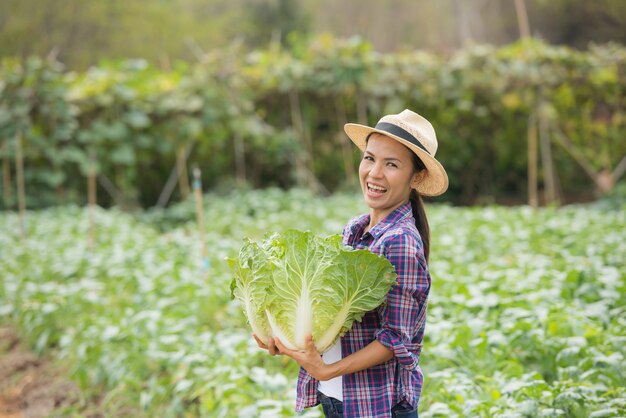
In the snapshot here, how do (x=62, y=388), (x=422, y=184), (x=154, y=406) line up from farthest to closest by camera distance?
(x=62, y=388) → (x=154, y=406) → (x=422, y=184)

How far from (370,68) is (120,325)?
7645 millimetres

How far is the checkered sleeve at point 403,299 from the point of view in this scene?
5.47ft

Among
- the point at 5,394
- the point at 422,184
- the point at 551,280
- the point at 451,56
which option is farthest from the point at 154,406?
the point at 451,56

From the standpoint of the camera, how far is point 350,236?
6.63 feet

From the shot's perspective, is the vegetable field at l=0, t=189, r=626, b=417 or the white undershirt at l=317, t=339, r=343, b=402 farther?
the vegetable field at l=0, t=189, r=626, b=417

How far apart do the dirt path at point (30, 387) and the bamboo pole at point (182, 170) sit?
5.77m

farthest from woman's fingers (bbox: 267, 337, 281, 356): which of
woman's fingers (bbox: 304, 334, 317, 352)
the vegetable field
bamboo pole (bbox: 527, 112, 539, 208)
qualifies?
bamboo pole (bbox: 527, 112, 539, 208)

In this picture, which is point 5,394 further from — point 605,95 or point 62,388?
point 605,95

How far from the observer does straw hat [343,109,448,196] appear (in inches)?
69.9

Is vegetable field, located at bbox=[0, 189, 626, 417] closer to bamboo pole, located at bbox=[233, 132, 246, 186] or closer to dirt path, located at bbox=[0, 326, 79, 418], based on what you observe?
dirt path, located at bbox=[0, 326, 79, 418]

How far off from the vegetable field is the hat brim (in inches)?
37.1

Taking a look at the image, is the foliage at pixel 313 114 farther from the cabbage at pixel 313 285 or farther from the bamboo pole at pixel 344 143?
the cabbage at pixel 313 285

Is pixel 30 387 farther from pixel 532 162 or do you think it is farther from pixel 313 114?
pixel 313 114

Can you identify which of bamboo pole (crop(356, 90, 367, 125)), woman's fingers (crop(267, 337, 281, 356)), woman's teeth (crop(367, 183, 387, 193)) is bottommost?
woman's fingers (crop(267, 337, 281, 356))
